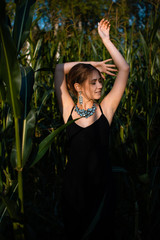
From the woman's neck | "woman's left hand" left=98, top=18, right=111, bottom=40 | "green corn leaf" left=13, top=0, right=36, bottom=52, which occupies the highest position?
"woman's left hand" left=98, top=18, right=111, bottom=40

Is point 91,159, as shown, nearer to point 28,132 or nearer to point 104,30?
point 28,132

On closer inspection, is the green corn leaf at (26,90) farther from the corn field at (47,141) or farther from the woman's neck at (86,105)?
the woman's neck at (86,105)

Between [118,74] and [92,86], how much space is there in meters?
0.18

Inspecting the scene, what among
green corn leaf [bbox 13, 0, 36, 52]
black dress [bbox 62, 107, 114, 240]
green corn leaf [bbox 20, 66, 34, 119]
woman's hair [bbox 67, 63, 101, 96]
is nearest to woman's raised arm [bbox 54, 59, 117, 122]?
woman's hair [bbox 67, 63, 101, 96]

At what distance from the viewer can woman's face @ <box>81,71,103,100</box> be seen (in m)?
1.36

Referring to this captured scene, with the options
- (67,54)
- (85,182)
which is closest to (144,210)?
(85,182)

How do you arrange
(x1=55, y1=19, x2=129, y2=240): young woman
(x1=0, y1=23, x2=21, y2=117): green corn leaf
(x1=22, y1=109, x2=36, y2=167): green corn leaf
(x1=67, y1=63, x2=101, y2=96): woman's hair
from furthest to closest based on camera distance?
(x1=67, y1=63, x2=101, y2=96): woman's hair, (x1=55, y1=19, x2=129, y2=240): young woman, (x1=22, y1=109, x2=36, y2=167): green corn leaf, (x1=0, y1=23, x2=21, y2=117): green corn leaf

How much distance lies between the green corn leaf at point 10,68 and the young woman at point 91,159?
67 cm

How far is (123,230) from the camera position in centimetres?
153

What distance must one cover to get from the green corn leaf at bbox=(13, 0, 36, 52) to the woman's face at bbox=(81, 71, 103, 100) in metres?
0.68

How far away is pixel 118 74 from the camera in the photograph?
138 cm

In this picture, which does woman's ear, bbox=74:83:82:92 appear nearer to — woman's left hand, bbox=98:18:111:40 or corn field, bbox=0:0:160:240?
corn field, bbox=0:0:160:240

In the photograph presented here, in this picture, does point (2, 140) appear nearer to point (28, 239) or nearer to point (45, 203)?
point (28, 239)

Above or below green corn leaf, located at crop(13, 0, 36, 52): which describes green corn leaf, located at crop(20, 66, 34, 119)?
below
